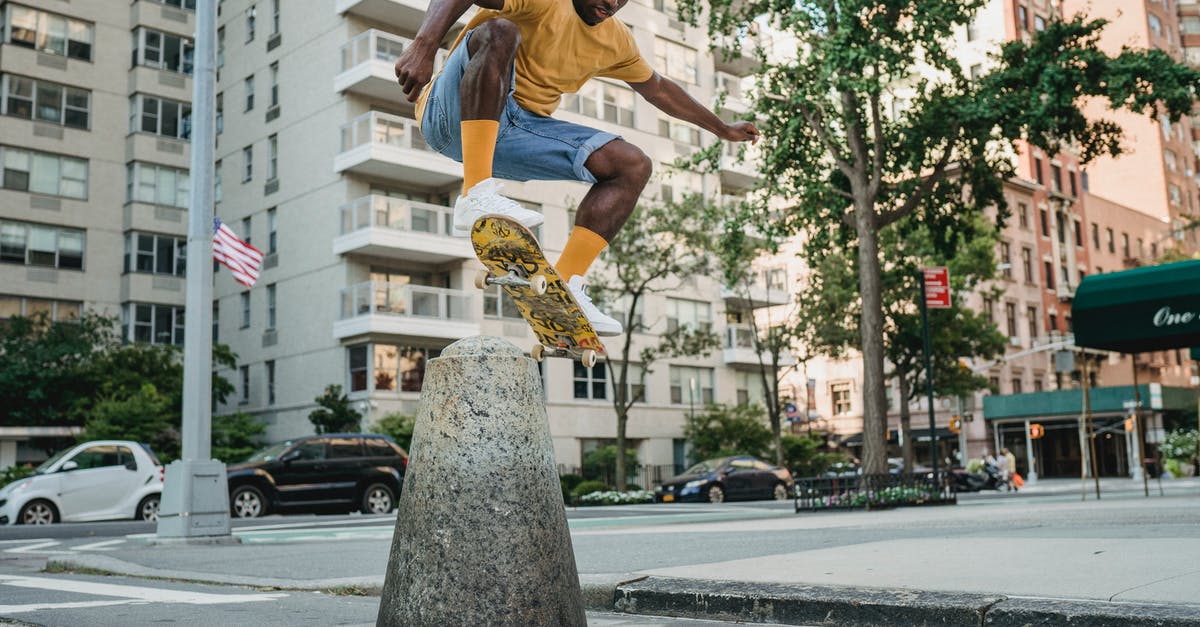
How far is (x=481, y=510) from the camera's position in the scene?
318 cm

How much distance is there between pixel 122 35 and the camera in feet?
147

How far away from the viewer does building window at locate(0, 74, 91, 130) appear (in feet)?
134

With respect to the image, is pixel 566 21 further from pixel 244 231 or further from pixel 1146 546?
pixel 244 231

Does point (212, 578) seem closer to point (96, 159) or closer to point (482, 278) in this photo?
point (482, 278)

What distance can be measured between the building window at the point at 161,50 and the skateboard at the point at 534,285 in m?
46.4

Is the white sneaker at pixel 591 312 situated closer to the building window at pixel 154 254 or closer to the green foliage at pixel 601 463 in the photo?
the green foliage at pixel 601 463

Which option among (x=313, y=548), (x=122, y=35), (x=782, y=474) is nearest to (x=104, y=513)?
(x=313, y=548)

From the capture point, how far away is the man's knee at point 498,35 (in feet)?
11.5

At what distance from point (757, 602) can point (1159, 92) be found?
1914cm

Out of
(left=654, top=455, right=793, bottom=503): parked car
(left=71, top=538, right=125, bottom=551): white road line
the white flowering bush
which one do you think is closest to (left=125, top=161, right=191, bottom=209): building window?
the white flowering bush

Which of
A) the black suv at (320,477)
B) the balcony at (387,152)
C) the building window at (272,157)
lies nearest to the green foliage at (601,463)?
the balcony at (387,152)

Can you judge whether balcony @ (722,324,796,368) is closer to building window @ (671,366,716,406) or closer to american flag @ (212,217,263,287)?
building window @ (671,366,716,406)

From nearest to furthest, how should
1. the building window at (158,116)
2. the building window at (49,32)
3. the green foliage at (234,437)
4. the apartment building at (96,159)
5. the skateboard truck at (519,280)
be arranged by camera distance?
the skateboard truck at (519,280) → the green foliage at (234,437) → the apartment building at (96,159) → the building window at (49,32) → the building window at (158,116)

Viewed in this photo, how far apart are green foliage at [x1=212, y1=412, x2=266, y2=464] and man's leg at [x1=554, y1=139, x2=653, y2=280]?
32.3m
